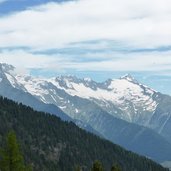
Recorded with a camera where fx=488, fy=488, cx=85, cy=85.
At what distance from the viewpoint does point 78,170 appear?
194ft

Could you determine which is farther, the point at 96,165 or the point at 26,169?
the point at 26,169

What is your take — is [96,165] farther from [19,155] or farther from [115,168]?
[19,155]

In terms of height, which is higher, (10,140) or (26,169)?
(10,140)

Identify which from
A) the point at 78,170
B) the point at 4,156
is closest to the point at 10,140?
the point at 4,156

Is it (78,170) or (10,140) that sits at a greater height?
(10,140)

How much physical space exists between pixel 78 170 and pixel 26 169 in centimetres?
668

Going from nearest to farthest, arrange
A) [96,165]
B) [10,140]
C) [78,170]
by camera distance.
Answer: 1. [96,165]
2. [10,140]
3. [78,170]

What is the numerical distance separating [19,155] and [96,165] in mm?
8660

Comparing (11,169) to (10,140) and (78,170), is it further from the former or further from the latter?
(78,170)

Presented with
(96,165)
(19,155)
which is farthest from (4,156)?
(96,165)

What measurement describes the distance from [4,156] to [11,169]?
1.67 meters

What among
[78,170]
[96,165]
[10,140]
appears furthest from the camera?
[78,170]

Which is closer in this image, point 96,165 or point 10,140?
point 96,165

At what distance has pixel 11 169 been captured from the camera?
53188 millimetres
